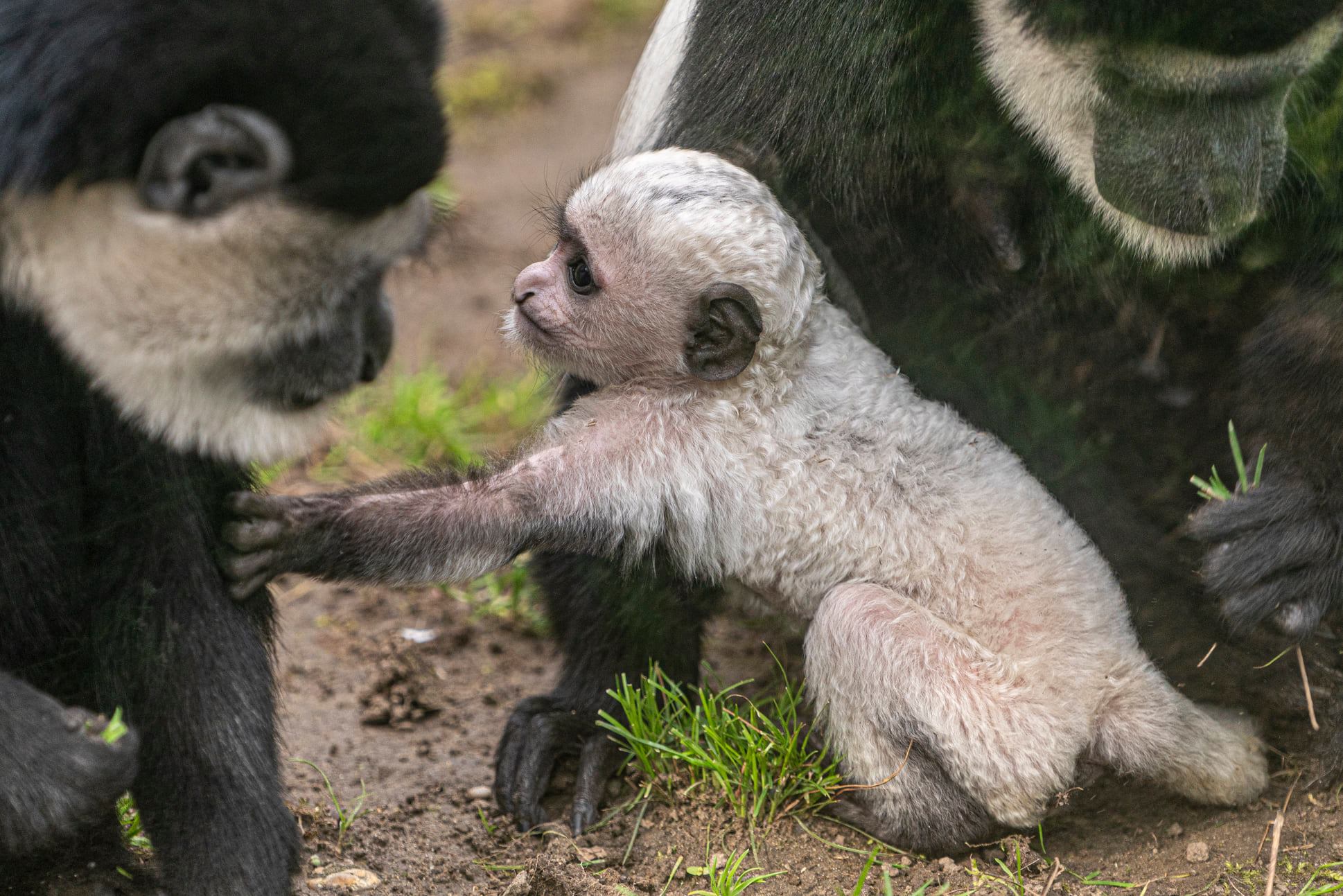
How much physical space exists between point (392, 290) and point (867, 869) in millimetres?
2989

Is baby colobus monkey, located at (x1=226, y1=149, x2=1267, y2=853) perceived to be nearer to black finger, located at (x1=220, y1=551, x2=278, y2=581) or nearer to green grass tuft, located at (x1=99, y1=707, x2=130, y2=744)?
black finger, located at (x1=220, y1=551, x2=278, y2=581)

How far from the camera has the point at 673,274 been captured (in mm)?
2221

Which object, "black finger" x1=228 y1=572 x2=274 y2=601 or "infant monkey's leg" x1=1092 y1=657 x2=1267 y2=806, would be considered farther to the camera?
"infant monkey's leg" x1=1092 y1=657 x2=1267 y2=806

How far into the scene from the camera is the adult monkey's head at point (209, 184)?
155cm

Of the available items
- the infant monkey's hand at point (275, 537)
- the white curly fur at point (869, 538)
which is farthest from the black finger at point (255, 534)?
the white curly fur at point (869, 538)

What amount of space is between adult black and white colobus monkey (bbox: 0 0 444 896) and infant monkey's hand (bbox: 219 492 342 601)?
0.23 feet

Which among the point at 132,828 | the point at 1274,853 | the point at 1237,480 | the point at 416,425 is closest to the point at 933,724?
the point at 1274,853

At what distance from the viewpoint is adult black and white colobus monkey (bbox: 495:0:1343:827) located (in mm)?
2102

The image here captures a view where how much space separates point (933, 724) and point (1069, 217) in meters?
0.91

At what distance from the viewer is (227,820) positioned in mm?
2029

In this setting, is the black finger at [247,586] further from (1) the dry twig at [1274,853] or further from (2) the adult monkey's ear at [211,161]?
(1) the dry twig at [1274,853]

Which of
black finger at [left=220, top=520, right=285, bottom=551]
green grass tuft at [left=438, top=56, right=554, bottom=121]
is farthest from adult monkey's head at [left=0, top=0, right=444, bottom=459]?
green grass tuft at [left=438, top=56, right=554, bottom=121]

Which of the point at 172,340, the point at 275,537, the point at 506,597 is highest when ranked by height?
the point at 172,340

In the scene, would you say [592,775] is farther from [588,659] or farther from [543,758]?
[588,659]
